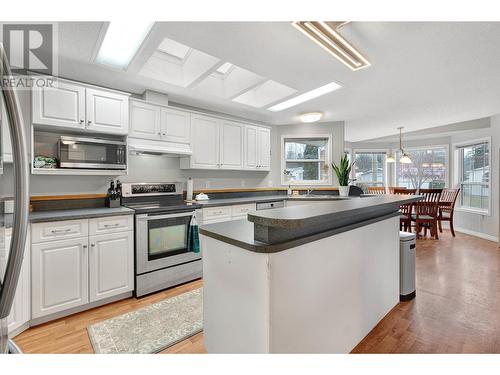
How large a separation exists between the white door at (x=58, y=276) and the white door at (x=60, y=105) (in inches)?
46.0

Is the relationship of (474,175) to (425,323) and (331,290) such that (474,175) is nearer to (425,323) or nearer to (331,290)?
(425,323)

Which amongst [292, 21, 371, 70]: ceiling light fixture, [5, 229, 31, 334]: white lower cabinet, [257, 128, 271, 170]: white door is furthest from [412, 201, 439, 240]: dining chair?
[5, 229, 31, 334]: white lower cabinet

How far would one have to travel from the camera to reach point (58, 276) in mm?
2146

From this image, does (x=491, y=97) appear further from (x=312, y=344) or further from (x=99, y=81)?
(x=99, y=81)

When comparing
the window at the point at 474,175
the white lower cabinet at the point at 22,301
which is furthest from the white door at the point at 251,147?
the window at the point at 474,175

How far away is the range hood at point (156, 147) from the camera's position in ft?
9.61

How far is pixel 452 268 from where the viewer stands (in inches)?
133

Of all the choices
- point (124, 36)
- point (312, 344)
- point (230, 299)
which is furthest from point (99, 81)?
point (312, 344)

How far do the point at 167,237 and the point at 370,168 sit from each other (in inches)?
263

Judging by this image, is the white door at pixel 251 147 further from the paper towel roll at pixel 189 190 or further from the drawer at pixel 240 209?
the paper towel roll at pixel 189 190

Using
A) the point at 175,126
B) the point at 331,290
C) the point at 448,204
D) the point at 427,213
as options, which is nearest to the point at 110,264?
the point at 175,126

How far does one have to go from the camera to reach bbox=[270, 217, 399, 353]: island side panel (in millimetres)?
1226

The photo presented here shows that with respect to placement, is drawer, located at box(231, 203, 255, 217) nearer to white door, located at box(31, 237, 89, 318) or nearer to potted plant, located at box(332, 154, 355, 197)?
white door, located at box(31, 237, 89, 318)
